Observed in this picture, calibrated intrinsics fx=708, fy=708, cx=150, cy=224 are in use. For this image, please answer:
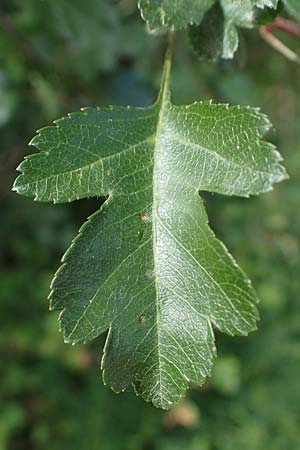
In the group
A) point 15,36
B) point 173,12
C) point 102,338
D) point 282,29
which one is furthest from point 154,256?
point 102,338

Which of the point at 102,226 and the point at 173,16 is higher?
the point at 173,16

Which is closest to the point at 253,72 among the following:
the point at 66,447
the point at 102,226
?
the point at 66,447

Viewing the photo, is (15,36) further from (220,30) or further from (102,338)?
(102,338)

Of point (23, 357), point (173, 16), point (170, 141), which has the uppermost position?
point (173, 16)

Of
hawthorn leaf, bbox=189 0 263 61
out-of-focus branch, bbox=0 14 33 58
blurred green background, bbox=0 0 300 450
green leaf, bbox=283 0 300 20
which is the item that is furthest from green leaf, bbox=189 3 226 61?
blurred green background, bbox=0 0 300 450

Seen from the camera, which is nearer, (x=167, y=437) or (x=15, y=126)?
(x=15, y=126)

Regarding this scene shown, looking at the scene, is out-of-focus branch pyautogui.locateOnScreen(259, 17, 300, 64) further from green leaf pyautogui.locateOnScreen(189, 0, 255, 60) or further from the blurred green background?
the blurred green background

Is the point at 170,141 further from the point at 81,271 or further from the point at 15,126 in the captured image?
the point at 15,126
